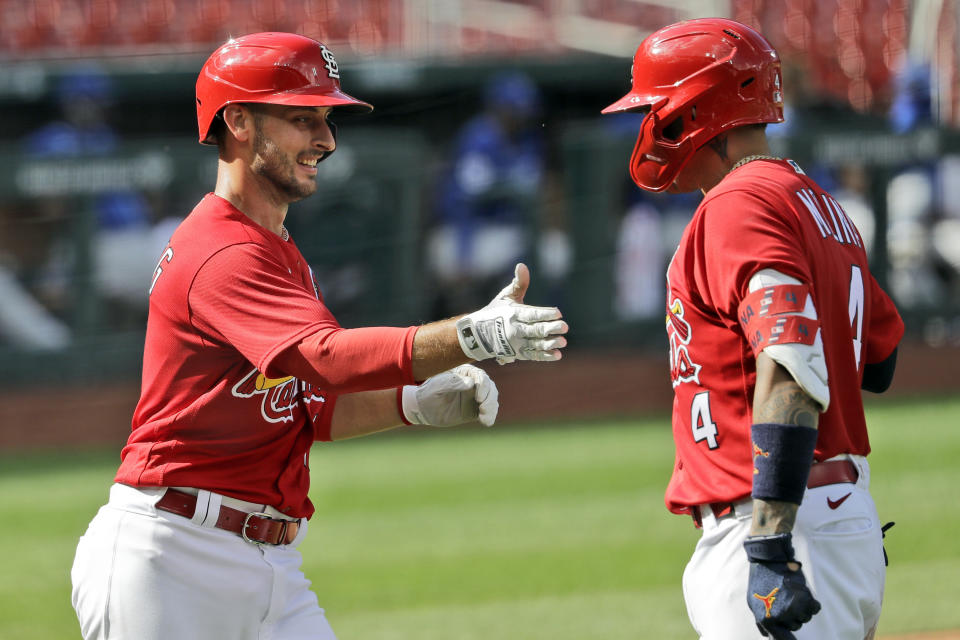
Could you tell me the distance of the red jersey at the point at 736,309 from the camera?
2.73 metres

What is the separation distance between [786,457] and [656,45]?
3.62ft

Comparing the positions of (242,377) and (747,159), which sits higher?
(747,159)

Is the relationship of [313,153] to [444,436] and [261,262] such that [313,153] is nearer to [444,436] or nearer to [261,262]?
[261,262]

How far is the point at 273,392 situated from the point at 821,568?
137cm

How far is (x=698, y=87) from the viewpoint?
306cm

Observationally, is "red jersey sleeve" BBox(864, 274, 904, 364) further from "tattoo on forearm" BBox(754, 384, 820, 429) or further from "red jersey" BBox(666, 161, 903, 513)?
"tattoo on forearm" BBox(754, 384, 820, 429)

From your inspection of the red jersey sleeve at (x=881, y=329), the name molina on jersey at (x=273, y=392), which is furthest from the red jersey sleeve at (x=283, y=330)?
the red jersey sleeve at (x=881, y=329)

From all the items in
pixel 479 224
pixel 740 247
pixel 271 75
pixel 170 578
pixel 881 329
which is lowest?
pixel 479 224

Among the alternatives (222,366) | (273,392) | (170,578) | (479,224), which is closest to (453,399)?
(273,392)


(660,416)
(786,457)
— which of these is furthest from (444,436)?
(786,457)

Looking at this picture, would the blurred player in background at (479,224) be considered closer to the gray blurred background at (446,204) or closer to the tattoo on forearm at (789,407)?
the gray blurred background at (446,204)

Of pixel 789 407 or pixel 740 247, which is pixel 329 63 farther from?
pixel 789 407

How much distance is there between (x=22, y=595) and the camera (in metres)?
7.06

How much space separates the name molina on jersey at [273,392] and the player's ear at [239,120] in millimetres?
631
